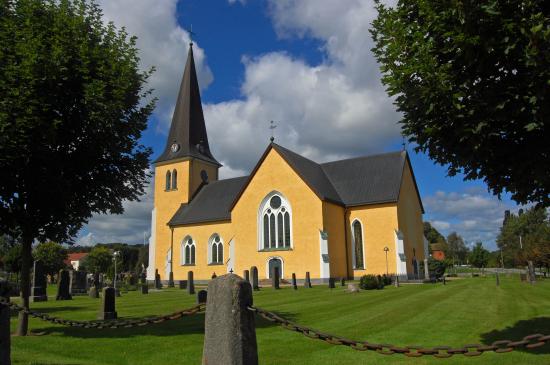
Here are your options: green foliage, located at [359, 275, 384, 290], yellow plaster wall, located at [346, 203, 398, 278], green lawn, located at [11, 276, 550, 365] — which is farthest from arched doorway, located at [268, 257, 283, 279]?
green lawn, located at [11, 276, 550, 365]

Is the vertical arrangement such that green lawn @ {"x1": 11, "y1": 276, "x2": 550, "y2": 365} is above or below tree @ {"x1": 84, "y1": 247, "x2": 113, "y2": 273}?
below

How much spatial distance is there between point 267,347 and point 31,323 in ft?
27.1

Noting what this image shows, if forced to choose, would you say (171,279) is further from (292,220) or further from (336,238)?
(336,238)

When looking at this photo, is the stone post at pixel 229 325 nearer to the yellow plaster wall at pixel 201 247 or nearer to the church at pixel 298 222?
the church at pixel 298 222

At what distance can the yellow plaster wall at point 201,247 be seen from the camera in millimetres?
43750

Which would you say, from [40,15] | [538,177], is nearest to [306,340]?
[538,177]

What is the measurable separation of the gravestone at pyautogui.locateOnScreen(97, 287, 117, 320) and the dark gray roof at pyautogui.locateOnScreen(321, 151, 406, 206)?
27.6 m

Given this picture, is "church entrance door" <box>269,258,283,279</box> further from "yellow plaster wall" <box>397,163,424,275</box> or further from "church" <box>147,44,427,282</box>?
"yellow plaster wall" <box>397,163,424,275</box>

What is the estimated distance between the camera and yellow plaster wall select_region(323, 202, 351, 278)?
36625mm

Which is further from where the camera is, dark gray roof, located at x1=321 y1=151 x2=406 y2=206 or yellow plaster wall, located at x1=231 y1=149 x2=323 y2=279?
dark gray roof, located at x1=321 y1=151 x2=406 y2=206

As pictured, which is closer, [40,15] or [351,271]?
[40,15]

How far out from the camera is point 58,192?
11.1 metres

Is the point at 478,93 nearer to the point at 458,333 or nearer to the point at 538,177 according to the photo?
the point at 538,177

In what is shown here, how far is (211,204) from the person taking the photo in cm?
4662
